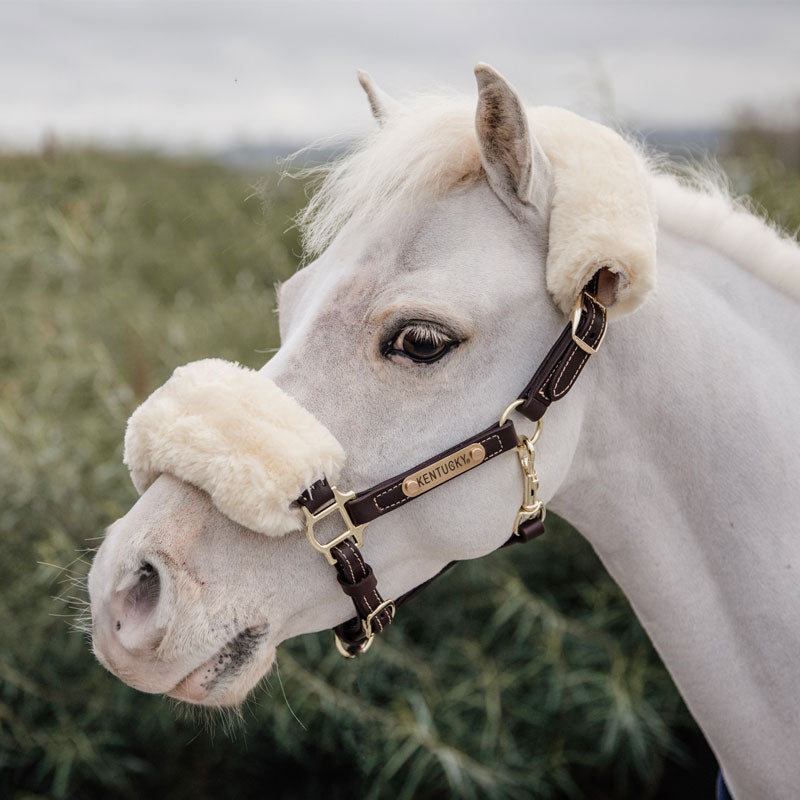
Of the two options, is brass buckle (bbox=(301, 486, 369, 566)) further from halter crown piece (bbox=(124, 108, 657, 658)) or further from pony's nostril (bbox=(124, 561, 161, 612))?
pony's nostril (bbox=(124, 561, 161, 612))

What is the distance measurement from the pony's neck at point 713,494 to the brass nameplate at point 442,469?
11.3 inches

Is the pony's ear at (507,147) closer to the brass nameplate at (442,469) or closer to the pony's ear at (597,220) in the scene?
the pony's ear at (597,220)

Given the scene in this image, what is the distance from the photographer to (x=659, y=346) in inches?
59.6

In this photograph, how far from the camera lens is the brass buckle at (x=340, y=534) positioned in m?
1.36

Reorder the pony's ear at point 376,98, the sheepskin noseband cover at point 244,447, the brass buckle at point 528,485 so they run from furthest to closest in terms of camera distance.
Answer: the pony's ear at point 376,98 < the brass buckle at point 528,485 < the sheepskin noseband cover at point 244,447

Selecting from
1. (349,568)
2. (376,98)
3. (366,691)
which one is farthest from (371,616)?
(366,691)

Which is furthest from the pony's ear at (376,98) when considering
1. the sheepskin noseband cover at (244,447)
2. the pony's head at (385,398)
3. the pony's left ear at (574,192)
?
the sheepskin noseband cover at (244,447)

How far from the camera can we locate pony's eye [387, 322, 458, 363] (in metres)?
1.36

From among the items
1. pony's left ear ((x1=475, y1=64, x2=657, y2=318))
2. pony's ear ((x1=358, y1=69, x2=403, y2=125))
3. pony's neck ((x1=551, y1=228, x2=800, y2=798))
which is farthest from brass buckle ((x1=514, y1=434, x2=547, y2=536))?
pony's ear ((x1=358, y1=69, x2=403, y2=125))

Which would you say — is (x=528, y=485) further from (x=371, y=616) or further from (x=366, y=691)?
(x=366, y=691)

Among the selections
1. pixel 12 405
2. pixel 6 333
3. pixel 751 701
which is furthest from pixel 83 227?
pixel 751 701

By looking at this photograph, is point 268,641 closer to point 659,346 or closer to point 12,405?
point 659,346

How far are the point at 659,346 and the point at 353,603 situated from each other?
777mm

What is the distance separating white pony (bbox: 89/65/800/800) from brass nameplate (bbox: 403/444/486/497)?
30mm
